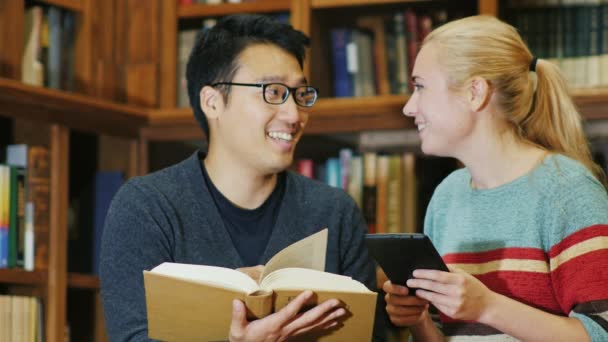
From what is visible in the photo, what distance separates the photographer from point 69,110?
2.58 metres

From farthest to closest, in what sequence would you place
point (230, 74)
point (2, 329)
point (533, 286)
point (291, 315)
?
1. point (2, 329)
2. point (230, 74)
3. point (533, 286)
4. point (291, 315)

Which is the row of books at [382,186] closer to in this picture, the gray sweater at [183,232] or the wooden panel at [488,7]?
the wooden panel at [488,7]

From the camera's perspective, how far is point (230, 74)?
2098 mm

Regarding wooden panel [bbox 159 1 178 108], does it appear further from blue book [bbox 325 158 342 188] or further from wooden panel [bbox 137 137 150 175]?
blue book [bbox 325 158 342 188]

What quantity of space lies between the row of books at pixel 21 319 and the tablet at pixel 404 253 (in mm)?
1227

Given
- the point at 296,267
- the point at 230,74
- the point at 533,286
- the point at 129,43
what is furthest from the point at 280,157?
the point at 129,43

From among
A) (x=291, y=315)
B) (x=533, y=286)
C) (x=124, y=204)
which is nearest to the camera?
(x=291, y=315)

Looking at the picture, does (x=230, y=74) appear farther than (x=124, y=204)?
Yes

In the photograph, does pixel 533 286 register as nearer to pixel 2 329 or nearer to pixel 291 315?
pixel 291 315

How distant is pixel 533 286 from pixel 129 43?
5.68 ft

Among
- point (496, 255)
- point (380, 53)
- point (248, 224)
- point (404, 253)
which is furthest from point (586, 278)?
point (380, 53)

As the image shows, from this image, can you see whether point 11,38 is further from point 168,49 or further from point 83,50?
point 168,49

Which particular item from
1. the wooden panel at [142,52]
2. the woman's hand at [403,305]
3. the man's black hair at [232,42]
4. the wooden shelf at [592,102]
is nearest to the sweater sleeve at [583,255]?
the woman's hand at [403,305]

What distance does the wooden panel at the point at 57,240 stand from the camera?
2539 millimetres
